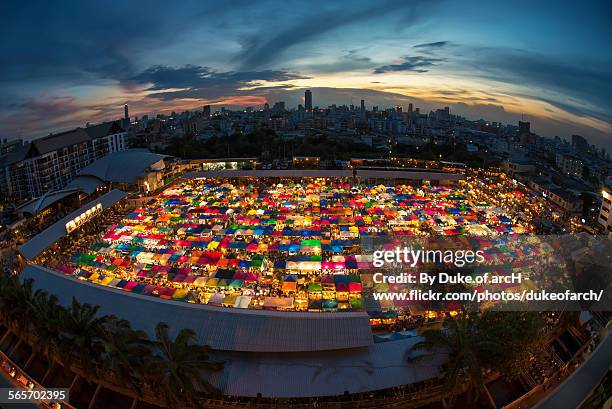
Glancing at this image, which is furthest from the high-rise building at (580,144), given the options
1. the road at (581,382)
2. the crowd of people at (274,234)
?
the road at (581,382)

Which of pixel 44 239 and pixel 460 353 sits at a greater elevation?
pixel 460 353

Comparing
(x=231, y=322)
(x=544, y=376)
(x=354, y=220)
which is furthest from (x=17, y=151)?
(x=544, y=376)

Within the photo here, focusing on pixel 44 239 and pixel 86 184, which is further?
pixel 86 184

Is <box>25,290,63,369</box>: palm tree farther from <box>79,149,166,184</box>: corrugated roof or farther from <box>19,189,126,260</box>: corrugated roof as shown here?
<box>79,149,166,184</box>: corrugated roof

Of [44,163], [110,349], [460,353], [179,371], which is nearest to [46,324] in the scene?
[110,349]

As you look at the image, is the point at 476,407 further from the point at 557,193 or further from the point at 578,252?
the point at 557,193

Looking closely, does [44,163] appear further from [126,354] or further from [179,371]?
[179,371]
